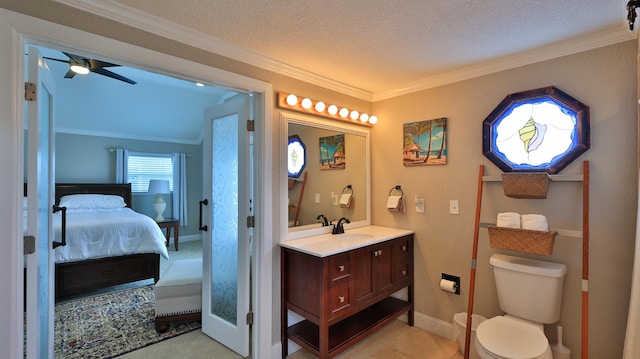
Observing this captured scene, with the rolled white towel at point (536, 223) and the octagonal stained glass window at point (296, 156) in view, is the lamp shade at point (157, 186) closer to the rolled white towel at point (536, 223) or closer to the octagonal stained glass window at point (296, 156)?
the octagonal stained glass window at point (296, 156)

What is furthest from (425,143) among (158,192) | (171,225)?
(158,192)

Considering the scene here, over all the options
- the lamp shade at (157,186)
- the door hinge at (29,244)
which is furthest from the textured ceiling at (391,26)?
the lamp shade at (157,186)

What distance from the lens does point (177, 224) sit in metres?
5.76

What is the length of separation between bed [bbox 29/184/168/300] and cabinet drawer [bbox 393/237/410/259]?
2.94 meters

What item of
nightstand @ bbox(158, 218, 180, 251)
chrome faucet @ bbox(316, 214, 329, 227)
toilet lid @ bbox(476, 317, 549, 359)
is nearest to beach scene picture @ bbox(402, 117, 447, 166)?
chrome faucet @ bbox(316, 214, 329, 227)

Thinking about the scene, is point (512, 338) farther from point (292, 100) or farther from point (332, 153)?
point (292, 100)

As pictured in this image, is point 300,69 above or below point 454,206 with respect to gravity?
above

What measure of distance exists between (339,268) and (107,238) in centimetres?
303

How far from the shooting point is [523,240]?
6.49ft

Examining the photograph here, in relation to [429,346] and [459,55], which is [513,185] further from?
[429,346]

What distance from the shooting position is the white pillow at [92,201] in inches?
189

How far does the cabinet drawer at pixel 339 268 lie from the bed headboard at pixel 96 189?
5.10 m

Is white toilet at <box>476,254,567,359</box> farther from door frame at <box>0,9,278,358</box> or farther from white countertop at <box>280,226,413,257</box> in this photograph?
door frame at <box>0,9,278,358</box>

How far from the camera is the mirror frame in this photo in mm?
2387
